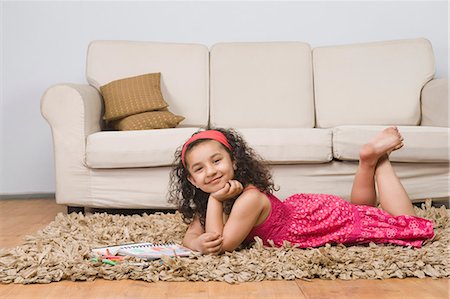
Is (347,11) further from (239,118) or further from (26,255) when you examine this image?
(26,255)

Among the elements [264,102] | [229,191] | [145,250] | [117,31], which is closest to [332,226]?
[229,191]

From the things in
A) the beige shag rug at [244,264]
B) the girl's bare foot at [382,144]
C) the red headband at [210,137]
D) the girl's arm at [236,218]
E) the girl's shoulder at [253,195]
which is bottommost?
the beige shag rug at [244,264]

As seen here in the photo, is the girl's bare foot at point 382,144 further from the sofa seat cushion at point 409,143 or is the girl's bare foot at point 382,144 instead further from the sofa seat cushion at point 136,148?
the sofa seat cushion at point 136,148

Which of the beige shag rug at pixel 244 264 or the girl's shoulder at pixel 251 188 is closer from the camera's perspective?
the beige shag rug at pixel 244 264

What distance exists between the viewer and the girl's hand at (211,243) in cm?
204

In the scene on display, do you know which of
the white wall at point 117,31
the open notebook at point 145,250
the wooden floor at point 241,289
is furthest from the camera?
the white wall at point 117,31

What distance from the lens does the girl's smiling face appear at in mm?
2115

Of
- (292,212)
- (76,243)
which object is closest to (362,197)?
(292,212)

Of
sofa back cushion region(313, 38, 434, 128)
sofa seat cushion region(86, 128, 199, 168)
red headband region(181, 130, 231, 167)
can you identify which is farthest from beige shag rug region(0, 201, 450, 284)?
sofa back cushion region(313, 38, 434, 128)

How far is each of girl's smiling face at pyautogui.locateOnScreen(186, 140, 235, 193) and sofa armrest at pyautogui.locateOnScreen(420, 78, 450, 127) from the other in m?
1.66

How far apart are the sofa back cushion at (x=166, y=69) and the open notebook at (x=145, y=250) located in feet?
5.23

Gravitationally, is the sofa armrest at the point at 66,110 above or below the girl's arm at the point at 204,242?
above

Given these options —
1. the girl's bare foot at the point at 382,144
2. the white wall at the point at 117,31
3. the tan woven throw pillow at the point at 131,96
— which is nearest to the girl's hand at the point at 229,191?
the girl's bare foot at the point at 382,144

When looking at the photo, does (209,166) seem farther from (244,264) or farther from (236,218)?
(244,264)
